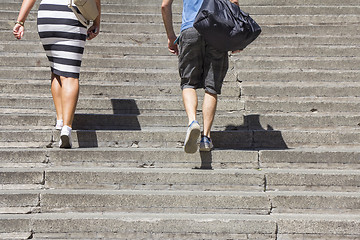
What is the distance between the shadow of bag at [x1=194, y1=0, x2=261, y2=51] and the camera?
407 centimetres

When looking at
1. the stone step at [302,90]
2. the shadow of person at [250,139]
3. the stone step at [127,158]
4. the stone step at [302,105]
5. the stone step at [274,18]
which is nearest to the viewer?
the stone step at [127,158]

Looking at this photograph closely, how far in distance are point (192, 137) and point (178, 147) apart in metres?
0.66

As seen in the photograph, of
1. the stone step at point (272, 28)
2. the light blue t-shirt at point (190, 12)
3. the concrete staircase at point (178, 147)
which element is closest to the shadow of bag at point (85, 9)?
the light blue t-shirt at point (190, 12)

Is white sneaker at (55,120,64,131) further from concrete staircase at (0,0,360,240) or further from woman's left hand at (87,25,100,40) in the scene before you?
woman's left hand at (87,25,100,40)

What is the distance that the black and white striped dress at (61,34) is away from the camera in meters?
4.54

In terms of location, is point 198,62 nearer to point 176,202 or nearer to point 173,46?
point 173,46

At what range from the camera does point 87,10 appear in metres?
4.54

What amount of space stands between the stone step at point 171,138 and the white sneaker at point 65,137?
18 cm

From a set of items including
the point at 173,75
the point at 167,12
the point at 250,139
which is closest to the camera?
the point at 167,12

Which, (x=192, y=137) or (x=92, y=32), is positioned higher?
(x=92, y=32)

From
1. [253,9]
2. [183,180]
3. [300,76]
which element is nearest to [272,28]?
[253,9]

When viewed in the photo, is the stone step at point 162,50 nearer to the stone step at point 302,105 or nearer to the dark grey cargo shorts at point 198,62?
the stone step at point 302,105

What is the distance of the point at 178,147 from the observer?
464 centimetres

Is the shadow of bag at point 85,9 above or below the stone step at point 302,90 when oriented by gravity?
above
